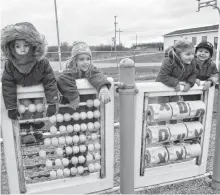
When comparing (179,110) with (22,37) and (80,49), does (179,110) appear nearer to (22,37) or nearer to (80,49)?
(80,49)

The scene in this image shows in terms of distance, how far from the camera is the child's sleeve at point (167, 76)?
256 centimetres

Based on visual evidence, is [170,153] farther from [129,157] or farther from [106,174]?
[106,174]

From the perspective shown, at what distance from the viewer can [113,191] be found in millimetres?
2725

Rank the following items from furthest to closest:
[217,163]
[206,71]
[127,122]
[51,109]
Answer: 1. [206,71]
2. [217,163]
3. [127,122]
4. [51,109]

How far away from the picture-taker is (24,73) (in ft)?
6.94

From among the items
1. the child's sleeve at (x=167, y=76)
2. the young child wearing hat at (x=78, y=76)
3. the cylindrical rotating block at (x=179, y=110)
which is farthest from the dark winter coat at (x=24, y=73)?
the cylindrical rotating block at (x=179, y=110)

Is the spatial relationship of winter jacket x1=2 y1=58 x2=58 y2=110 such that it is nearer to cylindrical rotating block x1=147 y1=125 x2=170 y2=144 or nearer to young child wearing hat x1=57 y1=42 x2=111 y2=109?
young child wearing hat x1=57 y1=42 x2=111 y2=109

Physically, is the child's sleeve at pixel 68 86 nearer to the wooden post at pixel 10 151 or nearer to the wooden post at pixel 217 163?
the wooden post at pixel 10 151

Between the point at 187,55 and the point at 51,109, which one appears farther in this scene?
the point at 187,55

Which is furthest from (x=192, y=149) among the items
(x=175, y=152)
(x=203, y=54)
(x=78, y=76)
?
(x=78, y=76)

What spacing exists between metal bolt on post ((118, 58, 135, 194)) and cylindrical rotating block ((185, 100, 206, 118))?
2.39 feet

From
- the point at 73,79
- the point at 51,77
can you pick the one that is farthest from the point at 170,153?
the point at 51,77

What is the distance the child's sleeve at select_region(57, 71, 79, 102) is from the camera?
7.34 ft

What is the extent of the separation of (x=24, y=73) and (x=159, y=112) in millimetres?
1331
